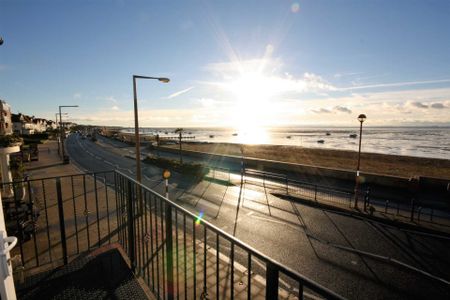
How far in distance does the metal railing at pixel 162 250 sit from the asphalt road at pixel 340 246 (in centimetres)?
79

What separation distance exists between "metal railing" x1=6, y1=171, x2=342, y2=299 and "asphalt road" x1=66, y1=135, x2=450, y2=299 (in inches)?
31.2

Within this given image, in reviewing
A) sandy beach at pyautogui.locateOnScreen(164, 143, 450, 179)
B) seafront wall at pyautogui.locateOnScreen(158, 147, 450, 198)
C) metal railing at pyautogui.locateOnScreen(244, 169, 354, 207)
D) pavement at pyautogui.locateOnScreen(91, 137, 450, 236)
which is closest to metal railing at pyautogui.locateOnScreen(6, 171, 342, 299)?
pavement at pyautogui.locateOnScreen(91, 137, 450, 236)

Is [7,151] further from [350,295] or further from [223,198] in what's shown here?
[350,295]

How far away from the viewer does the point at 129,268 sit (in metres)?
4.76

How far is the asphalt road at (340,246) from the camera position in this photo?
6.34 meters

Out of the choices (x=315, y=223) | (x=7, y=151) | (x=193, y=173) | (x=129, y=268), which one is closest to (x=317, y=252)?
(x=315, y=223)

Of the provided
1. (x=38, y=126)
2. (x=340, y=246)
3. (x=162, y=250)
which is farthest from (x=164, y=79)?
(x=38, y=126)

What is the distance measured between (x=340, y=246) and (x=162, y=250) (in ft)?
22.6

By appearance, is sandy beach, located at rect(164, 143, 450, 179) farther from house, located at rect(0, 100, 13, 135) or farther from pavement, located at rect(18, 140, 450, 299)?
house, located at rect(0, 100, 13, 135)

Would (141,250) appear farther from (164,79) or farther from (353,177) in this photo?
(353,177)

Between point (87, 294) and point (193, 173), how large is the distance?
16.9 metres

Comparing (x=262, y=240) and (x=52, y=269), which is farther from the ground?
(x=52, y=269)

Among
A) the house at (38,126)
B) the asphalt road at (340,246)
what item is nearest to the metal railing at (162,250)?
the asphalt road at (340,246)

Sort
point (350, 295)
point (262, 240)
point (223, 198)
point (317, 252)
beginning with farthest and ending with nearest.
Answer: point (223, 198) < point (262, 240) < point (317, 252) < point (350, 295)
